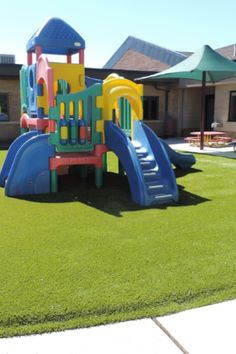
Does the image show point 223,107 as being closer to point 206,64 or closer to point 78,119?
point 206,64

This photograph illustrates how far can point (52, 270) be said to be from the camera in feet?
12.8

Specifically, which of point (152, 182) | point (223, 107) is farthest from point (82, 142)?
point (223, 107)

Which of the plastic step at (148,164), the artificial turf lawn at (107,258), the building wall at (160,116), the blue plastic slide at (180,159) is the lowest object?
the artificial turf lawn at (107,258)

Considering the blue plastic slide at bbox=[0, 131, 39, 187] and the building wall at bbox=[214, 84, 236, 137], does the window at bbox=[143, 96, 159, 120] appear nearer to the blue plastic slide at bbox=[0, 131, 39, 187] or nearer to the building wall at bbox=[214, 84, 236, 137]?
the building wall at bbox=[214, 84, 236, 137]

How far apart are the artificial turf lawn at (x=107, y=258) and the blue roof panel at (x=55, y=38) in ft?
12.7

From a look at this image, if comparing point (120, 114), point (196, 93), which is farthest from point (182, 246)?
point (196, 93)

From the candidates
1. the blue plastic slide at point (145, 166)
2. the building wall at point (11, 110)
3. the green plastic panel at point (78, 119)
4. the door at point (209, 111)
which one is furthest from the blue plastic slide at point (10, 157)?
the door at point (209, 111)

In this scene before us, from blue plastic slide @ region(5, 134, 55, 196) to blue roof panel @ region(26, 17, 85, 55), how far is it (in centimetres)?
280

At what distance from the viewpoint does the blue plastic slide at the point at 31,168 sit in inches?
278

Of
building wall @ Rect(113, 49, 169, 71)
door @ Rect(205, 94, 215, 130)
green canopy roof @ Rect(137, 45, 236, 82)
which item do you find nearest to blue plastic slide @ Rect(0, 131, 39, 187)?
green canopy roof @ Rect(137, 45, 236, 82)

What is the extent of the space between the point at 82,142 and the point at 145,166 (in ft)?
4.44

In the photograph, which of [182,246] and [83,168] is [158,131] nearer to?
[83,168]

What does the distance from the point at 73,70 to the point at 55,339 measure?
7.15 m

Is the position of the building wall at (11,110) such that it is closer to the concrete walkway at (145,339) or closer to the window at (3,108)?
the window at (3,108)
